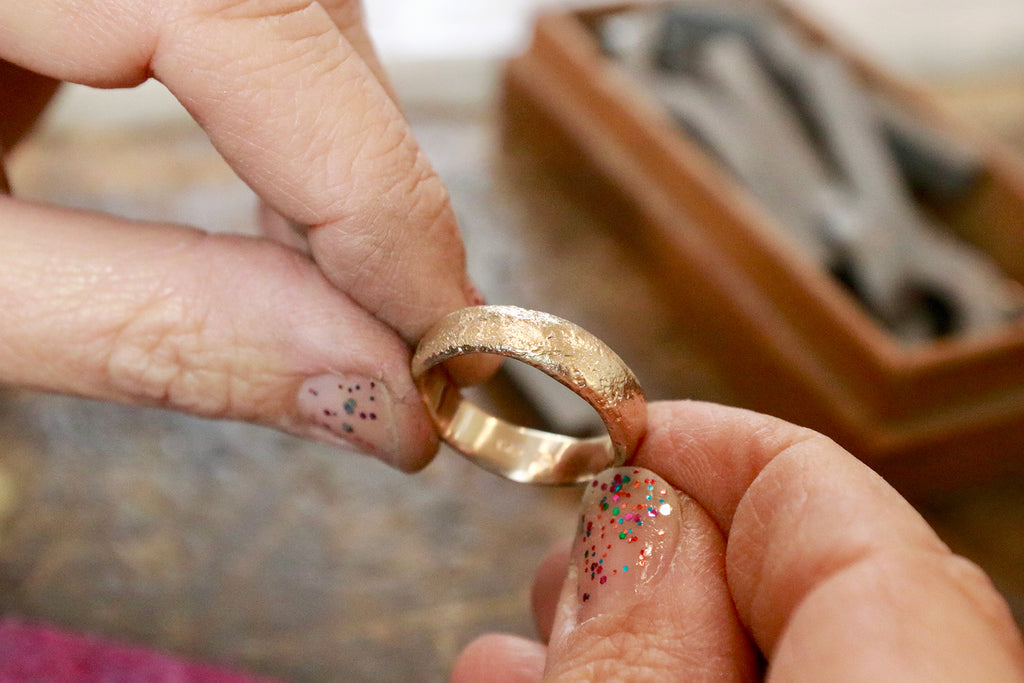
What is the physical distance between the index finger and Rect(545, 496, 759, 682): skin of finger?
0.51 feet

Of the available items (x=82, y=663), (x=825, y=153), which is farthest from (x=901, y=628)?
(x=825, y=153)

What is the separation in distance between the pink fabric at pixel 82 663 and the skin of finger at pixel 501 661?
0.17 metres

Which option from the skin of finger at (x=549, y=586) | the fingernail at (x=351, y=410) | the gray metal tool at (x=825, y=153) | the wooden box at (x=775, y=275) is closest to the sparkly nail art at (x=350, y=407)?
the fingernail at (x=351, y=410)

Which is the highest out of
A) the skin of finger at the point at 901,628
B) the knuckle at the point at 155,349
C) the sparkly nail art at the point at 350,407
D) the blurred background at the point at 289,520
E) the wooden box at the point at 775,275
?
the skin of finger at the point at 901,628

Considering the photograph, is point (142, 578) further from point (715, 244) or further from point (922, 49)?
point (922, 49)

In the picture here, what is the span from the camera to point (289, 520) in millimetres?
612

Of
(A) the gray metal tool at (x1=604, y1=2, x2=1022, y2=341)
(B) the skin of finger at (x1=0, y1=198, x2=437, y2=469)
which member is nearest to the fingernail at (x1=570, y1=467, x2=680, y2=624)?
(B) the skin of finger at (x1=0, y1=198, x2=437, y2=469)

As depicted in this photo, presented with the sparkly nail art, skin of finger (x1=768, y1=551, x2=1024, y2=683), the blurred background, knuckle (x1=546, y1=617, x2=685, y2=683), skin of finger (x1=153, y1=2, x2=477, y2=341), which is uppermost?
skin of finger (x1=153, y1=2, x2=477, y2=341)

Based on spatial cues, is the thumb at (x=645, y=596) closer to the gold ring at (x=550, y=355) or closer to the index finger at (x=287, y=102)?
the gold ring at (x=550, y=355)

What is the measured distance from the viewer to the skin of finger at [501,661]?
0.41 metres

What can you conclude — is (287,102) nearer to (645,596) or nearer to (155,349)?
(155,349)

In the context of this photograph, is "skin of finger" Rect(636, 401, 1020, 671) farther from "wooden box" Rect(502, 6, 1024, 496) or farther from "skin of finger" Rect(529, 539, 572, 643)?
"wooden box" Rect(502, 6, 1024, 496)

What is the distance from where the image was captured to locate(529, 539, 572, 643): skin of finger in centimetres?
45

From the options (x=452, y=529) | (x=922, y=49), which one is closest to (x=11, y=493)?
(x=452, y=529)
